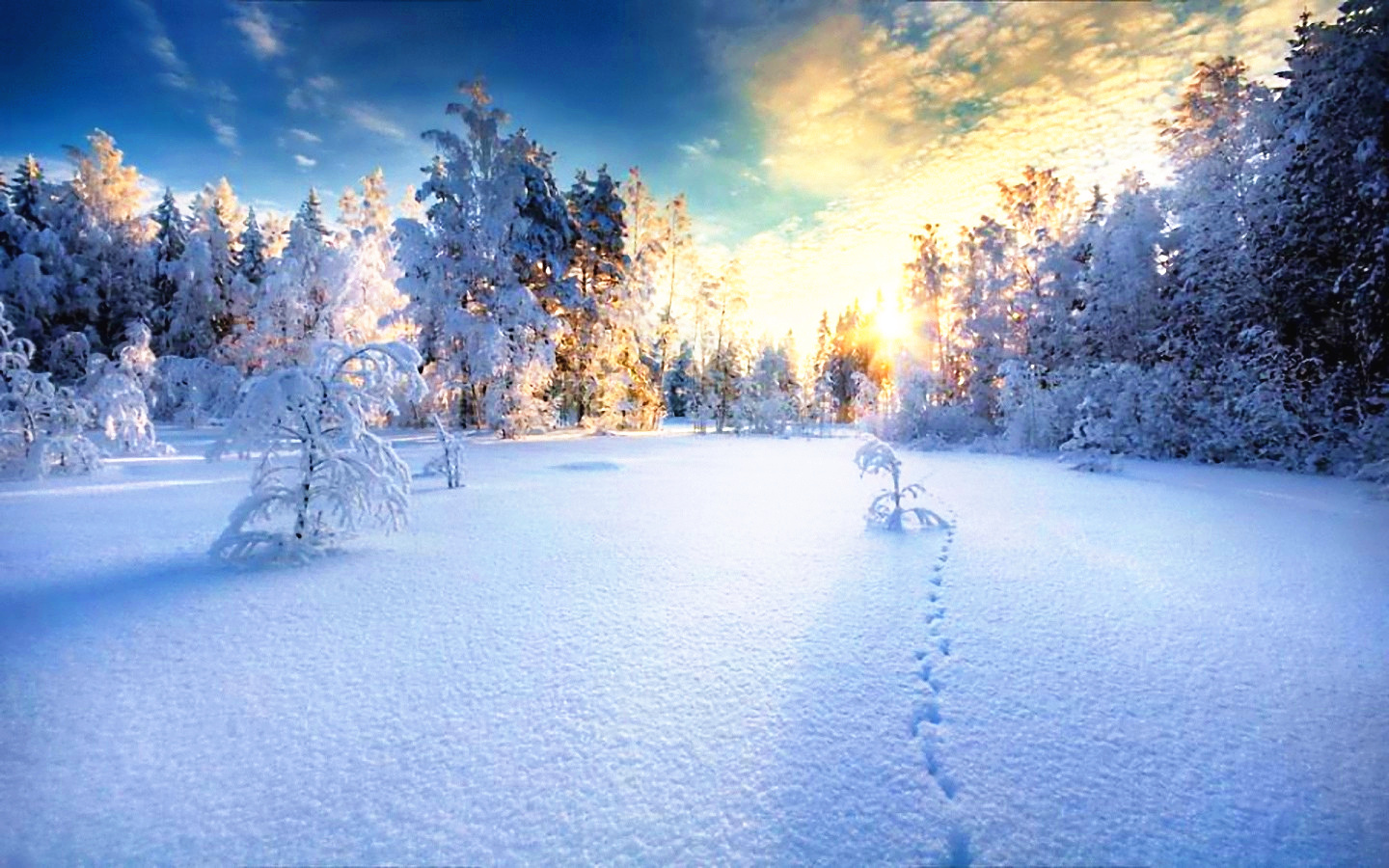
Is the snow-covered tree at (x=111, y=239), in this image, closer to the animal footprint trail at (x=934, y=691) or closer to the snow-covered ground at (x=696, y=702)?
the snow-covered ground at (x=696, y=702)

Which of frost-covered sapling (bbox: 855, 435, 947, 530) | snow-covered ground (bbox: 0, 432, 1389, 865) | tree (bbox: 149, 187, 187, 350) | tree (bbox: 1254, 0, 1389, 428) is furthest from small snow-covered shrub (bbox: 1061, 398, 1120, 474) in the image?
tree (bbox: 149, 187, 187, 350)

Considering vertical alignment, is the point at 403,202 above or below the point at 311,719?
above

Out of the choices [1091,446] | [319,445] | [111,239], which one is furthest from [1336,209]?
[111,239]

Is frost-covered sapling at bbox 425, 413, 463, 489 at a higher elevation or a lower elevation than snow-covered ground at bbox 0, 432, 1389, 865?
higher

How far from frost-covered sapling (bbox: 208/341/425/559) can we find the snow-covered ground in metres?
0.36

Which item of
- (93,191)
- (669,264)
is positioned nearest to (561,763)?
(669,264)

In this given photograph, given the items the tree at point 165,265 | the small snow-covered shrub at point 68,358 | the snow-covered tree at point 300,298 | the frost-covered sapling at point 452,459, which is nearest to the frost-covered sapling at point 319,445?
the frost-covered sapling at point 452,459

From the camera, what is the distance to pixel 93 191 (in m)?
23.0

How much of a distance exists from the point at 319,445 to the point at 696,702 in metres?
3.91

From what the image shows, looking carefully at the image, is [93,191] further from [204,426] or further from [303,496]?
[303,496]

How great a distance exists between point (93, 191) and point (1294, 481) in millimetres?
38848

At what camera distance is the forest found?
9.81 m

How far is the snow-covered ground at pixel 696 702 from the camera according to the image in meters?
1.68

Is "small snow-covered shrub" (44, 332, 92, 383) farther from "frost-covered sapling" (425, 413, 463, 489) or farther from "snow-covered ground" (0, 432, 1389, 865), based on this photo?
"snow-covered ground" (0, 432, 1389, 865)
